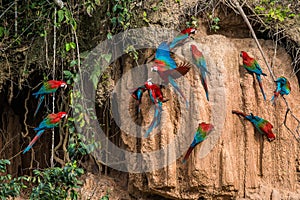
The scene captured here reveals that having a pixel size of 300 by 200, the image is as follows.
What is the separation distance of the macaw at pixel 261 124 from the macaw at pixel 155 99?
1.99ft

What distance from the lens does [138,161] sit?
219 inches

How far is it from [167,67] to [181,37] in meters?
0.33

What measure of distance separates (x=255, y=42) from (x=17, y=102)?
89.1 inches

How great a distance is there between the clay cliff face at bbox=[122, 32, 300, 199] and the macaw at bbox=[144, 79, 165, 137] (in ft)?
0.17

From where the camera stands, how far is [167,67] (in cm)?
538

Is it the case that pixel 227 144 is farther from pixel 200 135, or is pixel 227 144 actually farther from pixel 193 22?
pixel 193 22

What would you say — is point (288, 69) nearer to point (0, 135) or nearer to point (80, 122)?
point (80, 122)

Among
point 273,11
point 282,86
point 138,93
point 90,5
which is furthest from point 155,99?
point 273,11

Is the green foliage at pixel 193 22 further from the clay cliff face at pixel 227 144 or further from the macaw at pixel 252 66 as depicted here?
the macaw at pixel 252 66

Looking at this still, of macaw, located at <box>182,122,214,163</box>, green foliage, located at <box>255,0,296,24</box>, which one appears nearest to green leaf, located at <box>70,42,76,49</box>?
macaw, located at <box>182,122,214,163</box>

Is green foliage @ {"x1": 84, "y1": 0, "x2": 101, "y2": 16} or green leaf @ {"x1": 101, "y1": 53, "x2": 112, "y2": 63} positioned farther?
green leaf @ {"x1": 101, "y1": 53, "x2": 112, "y2": 63}

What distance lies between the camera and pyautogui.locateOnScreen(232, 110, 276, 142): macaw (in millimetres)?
5523

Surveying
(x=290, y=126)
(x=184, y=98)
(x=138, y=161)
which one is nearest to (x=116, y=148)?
(x=138, y=161)

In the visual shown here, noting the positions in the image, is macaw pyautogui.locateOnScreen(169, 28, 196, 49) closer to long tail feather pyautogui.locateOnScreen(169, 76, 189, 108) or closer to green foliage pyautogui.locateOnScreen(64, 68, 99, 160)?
long tail feather pyautogui.locateOnScreen(169, 76, 189, 108)
